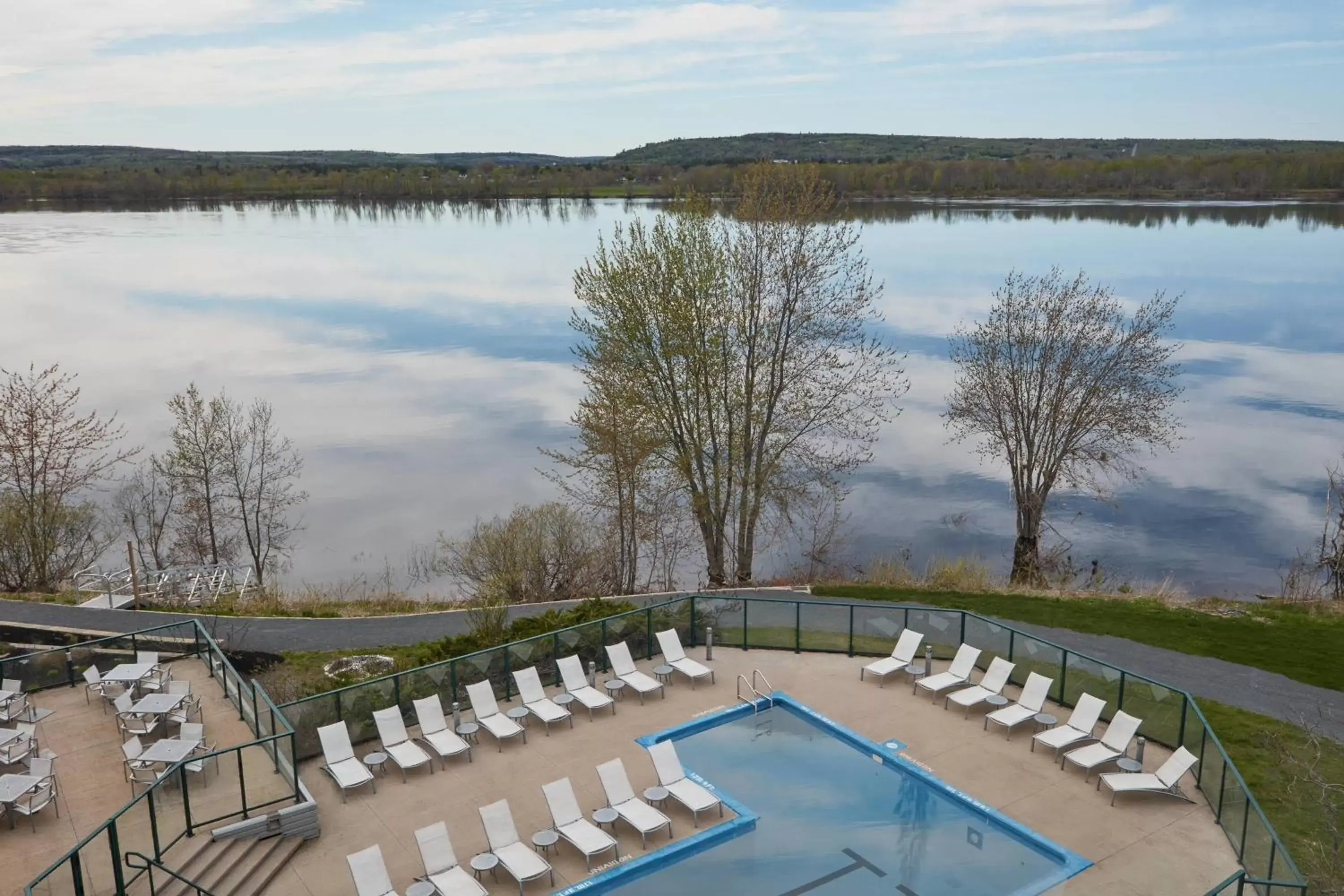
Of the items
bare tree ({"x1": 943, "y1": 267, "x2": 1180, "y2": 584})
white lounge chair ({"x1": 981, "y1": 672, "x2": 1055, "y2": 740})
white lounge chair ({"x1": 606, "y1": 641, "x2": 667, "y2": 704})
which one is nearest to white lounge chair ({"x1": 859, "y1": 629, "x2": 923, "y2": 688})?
white lounge chair ({"x1": 981, "y1": 672, "x2": 1055, "y2": 740})

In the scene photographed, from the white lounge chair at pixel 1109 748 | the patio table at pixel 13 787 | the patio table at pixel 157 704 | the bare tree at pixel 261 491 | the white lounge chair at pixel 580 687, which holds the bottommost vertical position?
the bare tree at pixel 261 491

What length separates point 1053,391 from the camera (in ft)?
121

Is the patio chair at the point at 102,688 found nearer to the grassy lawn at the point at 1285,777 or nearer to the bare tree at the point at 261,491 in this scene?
the bare tree at the point at 261,491

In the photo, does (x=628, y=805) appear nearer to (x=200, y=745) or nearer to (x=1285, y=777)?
(x=200, y=745)

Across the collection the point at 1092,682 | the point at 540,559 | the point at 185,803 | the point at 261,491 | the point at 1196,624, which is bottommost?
the point at 261,491

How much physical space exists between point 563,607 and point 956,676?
34.7ft

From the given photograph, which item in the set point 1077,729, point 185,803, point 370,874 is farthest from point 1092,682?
point 185,803

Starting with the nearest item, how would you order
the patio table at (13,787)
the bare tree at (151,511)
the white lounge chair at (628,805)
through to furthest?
the patio table at (13,787) → the white lounge chair at (628,805) → the bare tree at (151,511)

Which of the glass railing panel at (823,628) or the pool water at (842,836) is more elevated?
the glass railing panel at (823,628)

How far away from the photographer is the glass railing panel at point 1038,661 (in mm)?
18906

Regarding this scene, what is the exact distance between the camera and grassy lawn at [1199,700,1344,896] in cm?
1421

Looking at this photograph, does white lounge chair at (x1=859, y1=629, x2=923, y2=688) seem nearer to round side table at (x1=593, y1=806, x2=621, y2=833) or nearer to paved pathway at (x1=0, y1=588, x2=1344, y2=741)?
paved pathway at (x1=0, y1=588, x2=1344, y2=741)

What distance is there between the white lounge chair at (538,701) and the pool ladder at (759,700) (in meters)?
3.35

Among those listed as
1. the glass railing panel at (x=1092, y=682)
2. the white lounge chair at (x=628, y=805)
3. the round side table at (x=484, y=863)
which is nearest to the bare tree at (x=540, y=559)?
the white lounge chair at (x=628, y=805)
